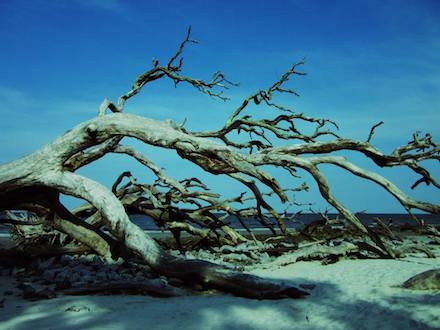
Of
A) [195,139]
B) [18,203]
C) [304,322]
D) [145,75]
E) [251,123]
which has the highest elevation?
[145,75]

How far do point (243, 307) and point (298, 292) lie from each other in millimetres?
745

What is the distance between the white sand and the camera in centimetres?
385

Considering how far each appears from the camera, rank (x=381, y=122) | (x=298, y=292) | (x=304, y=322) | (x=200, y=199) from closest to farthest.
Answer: (x=304, y=322) < (x=298, y=292) < (x=381, y=122) < (x=200, y=199)

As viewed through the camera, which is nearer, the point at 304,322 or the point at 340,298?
the point at 304,322

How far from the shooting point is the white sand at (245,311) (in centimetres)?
385

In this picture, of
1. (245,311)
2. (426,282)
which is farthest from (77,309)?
(426,282)

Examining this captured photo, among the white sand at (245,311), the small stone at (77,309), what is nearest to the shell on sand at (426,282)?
the white sand at (245,311)

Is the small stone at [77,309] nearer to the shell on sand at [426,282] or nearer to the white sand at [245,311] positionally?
the white sand at [245,311]

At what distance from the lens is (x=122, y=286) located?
17.6 feet

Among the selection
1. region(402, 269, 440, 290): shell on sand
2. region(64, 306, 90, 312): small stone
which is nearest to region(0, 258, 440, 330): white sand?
region(64, 306, 90, 312): small stone

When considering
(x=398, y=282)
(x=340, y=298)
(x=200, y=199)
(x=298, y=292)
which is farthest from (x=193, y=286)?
(x=200, y=199)

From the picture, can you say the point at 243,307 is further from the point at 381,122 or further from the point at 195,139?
the point at 381,122

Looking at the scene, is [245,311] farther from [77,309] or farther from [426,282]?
[426,282]

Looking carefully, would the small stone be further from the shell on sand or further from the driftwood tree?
the shell on sand
